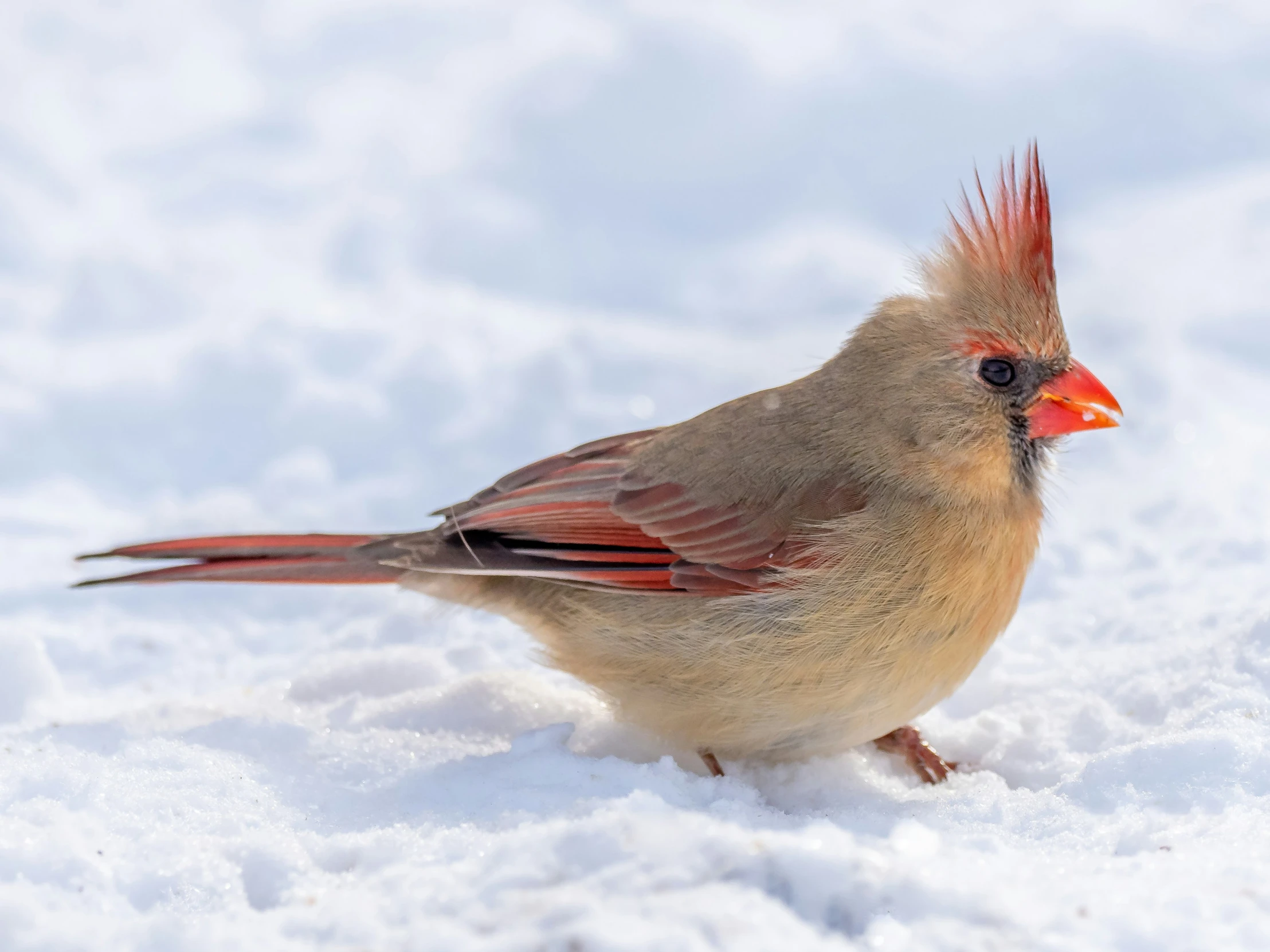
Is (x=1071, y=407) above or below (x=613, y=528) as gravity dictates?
below

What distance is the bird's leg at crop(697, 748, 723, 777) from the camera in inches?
103

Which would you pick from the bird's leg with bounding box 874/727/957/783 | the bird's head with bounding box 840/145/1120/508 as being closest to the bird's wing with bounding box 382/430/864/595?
the bird's head with bounding box 840/145/1120/508

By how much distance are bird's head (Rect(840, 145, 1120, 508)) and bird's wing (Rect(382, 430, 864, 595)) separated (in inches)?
7.8

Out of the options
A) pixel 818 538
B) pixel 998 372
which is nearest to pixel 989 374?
pixel 998 372

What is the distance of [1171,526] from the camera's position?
12.6 ft

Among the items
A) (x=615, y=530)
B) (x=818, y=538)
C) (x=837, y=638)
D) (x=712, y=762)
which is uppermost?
(x=615, y=530)

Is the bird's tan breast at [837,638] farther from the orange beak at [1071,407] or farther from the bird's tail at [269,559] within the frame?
the bird's tail at [269,559]

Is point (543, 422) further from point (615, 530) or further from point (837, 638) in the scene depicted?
point (837, 638)

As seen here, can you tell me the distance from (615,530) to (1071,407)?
97 centimetres

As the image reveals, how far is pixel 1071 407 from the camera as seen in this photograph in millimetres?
2664

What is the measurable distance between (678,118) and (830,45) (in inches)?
33.5

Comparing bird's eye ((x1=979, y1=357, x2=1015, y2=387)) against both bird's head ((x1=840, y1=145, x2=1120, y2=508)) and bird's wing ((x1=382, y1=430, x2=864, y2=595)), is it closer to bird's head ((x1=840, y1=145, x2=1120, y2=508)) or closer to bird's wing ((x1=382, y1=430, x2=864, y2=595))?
bird's head ((x1=840, y1=145, x2=1120, y2=508))

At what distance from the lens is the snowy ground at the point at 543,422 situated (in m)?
1.93

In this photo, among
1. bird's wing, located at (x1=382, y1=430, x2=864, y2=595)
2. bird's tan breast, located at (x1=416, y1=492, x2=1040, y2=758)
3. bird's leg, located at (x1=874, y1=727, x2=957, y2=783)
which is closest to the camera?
bird's tan breast, located at (x1=416, y1=492, x2=1040, y2=758)
